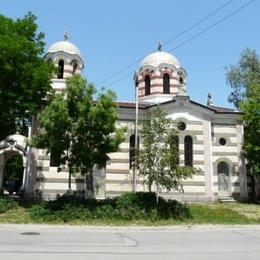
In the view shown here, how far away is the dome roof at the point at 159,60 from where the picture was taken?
32.0 meters

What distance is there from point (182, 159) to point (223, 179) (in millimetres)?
4055

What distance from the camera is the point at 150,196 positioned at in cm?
1994

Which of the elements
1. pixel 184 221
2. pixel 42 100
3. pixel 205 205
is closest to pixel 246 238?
pixel 184 221

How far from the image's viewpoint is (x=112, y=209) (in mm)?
18625

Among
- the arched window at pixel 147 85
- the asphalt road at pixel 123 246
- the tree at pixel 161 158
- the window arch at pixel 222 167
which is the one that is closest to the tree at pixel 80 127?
the tree at pixel 161 158

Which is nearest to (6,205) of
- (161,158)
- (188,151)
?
(161,158)

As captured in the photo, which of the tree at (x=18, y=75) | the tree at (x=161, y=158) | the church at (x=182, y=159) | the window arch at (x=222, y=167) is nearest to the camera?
the tree at (x=161, y=158)

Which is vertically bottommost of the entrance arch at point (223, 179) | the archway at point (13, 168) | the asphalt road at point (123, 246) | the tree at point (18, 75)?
the asphalt road at point (123, 246)

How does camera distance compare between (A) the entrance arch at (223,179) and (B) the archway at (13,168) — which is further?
(B) the archway at (13,168)

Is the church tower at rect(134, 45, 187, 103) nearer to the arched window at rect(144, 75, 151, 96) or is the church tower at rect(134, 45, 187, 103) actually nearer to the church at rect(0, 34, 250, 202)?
the arched window at rect(144, 75, 151, 96)

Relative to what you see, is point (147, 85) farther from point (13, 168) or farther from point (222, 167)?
point (13, 168)

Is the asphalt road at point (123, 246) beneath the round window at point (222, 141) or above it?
beneath

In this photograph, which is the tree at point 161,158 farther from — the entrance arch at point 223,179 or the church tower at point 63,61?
the church tower at point 63,61

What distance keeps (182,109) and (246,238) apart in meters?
15.0
